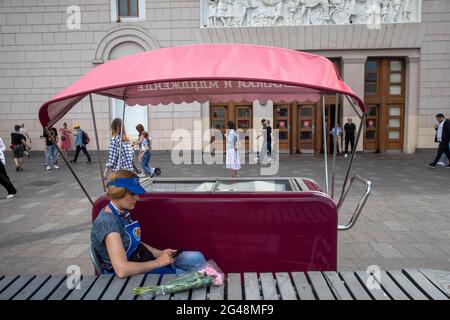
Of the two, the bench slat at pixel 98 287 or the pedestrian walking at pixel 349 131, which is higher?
the pedestrian walking at pixel 349 131

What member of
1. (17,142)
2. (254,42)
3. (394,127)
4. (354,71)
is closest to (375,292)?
(17,142)

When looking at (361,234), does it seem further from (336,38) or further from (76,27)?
(76,27)

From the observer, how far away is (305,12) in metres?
18.2

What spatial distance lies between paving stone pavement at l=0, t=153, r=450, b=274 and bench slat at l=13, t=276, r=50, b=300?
2.22 metres

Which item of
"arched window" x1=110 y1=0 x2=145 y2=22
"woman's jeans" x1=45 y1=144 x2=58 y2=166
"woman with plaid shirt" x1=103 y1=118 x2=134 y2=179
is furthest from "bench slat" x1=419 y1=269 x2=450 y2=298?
"arched window" x1=110 y1=0 x2=145 y2=22

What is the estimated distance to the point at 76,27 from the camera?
1878 cm

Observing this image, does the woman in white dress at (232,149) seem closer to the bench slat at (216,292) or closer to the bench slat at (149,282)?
the bench slat at (149,282)

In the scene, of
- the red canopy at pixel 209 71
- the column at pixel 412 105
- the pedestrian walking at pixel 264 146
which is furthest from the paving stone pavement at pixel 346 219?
the column at pixel 412 105

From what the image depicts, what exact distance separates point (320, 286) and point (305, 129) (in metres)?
17.8

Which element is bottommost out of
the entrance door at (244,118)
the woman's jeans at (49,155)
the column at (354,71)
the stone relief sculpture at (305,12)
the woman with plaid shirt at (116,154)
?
the woman's jeans at (49,155)

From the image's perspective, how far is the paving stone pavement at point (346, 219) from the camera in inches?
198

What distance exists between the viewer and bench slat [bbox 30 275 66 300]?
239 cm

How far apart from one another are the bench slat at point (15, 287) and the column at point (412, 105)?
1918cm

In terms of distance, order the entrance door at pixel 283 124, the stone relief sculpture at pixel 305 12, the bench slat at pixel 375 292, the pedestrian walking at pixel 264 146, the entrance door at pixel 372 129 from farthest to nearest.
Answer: the entrance door at pixel 283 124 < the entrance door at pixel 372 129 < the stone relief sculpture at pixel 305 12 < the pedestrian walking at pixel 264 146 < the bench slat at pixel 375 292
